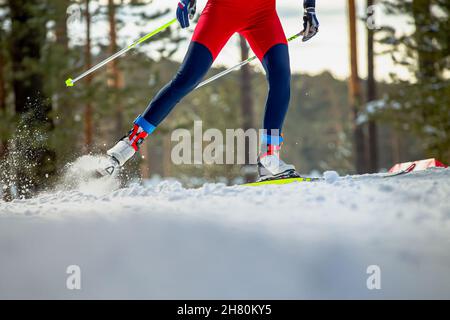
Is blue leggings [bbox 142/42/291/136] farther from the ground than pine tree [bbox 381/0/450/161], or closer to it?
closer to it

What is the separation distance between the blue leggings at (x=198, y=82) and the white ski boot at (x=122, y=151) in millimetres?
123

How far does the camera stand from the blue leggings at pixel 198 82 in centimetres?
338

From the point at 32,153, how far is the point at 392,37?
8854 millimetres

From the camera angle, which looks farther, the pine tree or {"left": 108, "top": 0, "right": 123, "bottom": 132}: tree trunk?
{"left": 108, "top": 0, "right": 123, "bottom": 132}: tree trunk

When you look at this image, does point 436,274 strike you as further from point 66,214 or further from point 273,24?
point 273,24

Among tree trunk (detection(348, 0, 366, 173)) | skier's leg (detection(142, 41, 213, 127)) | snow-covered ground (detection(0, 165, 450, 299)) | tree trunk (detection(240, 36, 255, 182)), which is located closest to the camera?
snow-covered ground (detection(0, 165, 450, 299))

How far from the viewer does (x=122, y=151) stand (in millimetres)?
3436

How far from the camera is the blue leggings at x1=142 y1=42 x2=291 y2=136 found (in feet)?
11.1

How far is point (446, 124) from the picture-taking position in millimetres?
10500

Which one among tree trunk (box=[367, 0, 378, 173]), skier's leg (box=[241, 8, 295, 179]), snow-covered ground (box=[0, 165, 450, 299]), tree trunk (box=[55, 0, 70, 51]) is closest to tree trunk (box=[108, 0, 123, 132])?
tree trunk (box=[55, 0, 70, 51])

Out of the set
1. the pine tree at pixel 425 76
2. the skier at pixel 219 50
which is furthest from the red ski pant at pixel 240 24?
the pine tree at pixel 425 76

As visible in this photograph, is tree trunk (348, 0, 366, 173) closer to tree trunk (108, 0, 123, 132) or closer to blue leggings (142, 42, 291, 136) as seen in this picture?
tree trunk (108, 0, 123, 132)

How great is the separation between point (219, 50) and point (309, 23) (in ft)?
2.24

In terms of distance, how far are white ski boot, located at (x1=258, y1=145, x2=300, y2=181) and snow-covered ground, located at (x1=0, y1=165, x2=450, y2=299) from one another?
3.13 ft
